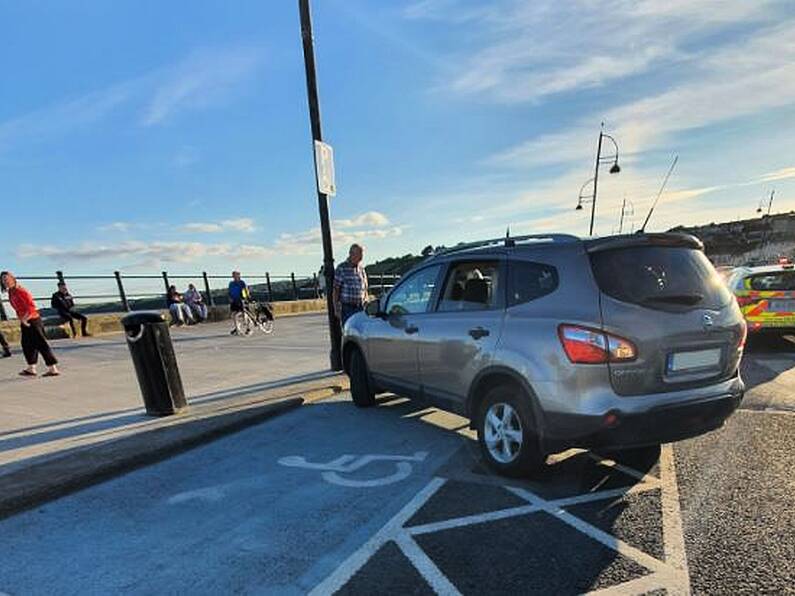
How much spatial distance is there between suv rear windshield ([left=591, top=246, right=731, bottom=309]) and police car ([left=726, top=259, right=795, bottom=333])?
21.2 feet

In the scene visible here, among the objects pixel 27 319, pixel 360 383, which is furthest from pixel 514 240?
pixel 27 319

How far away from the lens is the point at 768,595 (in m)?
2.78

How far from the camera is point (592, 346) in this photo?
3.90 meters

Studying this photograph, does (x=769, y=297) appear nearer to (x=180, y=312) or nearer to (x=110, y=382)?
(x=110, y=382)

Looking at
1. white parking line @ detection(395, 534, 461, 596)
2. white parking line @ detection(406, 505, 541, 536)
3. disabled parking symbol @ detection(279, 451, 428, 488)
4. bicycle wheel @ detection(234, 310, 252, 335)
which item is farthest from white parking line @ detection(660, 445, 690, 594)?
bicycle wheel @ detection(234, 310, 252, 335)

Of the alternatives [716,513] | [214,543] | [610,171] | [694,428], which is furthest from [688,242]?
[610,171]

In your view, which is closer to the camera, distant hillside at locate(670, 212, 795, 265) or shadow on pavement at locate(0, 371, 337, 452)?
shadow on pavement at locate(0, 371, 337, 452)

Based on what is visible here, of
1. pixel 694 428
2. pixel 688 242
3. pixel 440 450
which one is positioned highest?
pixel 688 242

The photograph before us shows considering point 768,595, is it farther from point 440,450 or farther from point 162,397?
point 162,397

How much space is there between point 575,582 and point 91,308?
17373 mm

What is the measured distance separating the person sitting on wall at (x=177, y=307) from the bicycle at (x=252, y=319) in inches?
98.5

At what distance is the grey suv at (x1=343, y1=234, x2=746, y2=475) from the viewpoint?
3895mm

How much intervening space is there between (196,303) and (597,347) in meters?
17.7

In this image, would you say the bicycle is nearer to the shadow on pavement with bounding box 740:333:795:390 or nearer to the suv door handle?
the shadow on pavement with bounding box 740:333:795:390
